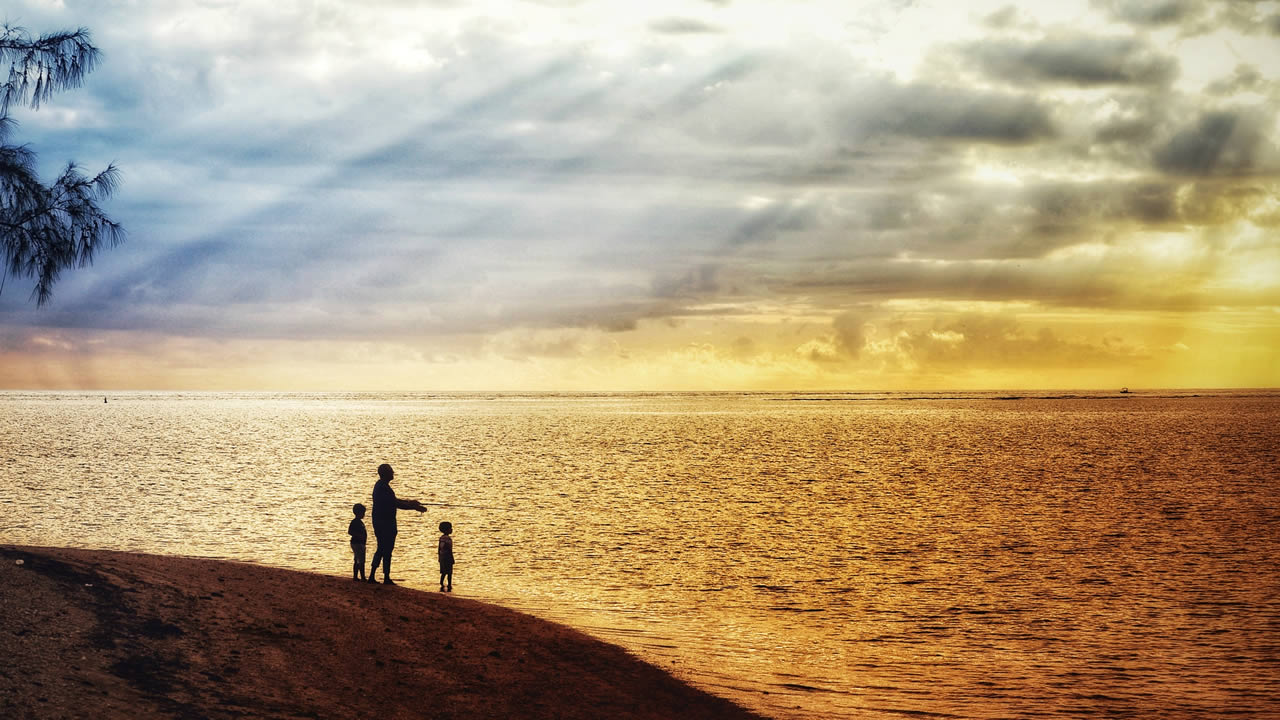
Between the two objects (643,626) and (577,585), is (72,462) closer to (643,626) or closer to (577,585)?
(577,585)

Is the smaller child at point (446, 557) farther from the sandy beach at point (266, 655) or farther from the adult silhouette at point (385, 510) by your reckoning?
the sandy beach at point (266, 655)

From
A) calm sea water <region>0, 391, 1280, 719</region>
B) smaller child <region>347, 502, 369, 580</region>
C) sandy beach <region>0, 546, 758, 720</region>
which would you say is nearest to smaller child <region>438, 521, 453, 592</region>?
calm sea water <region>0, 391, 1280, 719</region>

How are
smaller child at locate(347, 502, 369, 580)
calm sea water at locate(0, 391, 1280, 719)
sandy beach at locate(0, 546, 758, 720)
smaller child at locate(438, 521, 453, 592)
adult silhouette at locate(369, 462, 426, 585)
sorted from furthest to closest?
smaller child at locate(438, 521, 453, 592), smaller child at locate(347, 502, 369, 580), adult silhouette at locate(369, 462, 426, 585), calm sea water at locate(0, 391, 1280, 719), sandy beach at locate(0, 546, 758, 720)

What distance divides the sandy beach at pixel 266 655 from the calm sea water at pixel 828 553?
2383mm

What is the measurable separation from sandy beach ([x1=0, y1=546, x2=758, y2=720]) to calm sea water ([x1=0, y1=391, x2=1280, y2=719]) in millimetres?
2383

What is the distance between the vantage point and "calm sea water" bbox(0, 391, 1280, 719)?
18.5 m

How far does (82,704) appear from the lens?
1160 cm

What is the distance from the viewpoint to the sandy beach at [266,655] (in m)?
12.6

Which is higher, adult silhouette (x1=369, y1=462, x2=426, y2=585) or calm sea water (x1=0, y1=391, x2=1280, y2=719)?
adult silhouette (x1=369, y1=462, x2=426, y2=585)

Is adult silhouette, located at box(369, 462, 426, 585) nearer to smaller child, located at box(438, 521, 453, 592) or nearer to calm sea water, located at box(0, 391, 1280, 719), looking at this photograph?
smaller child, located at box(438, 521, 453, 592)

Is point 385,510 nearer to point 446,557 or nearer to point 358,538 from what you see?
point 358,538

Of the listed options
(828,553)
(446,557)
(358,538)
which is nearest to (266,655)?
(358,538)

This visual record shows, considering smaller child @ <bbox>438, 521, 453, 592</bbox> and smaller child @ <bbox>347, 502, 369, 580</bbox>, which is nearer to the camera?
smaller child @ <bbox>347, 502, 369, 580</bbox>

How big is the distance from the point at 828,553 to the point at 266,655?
898 inches
